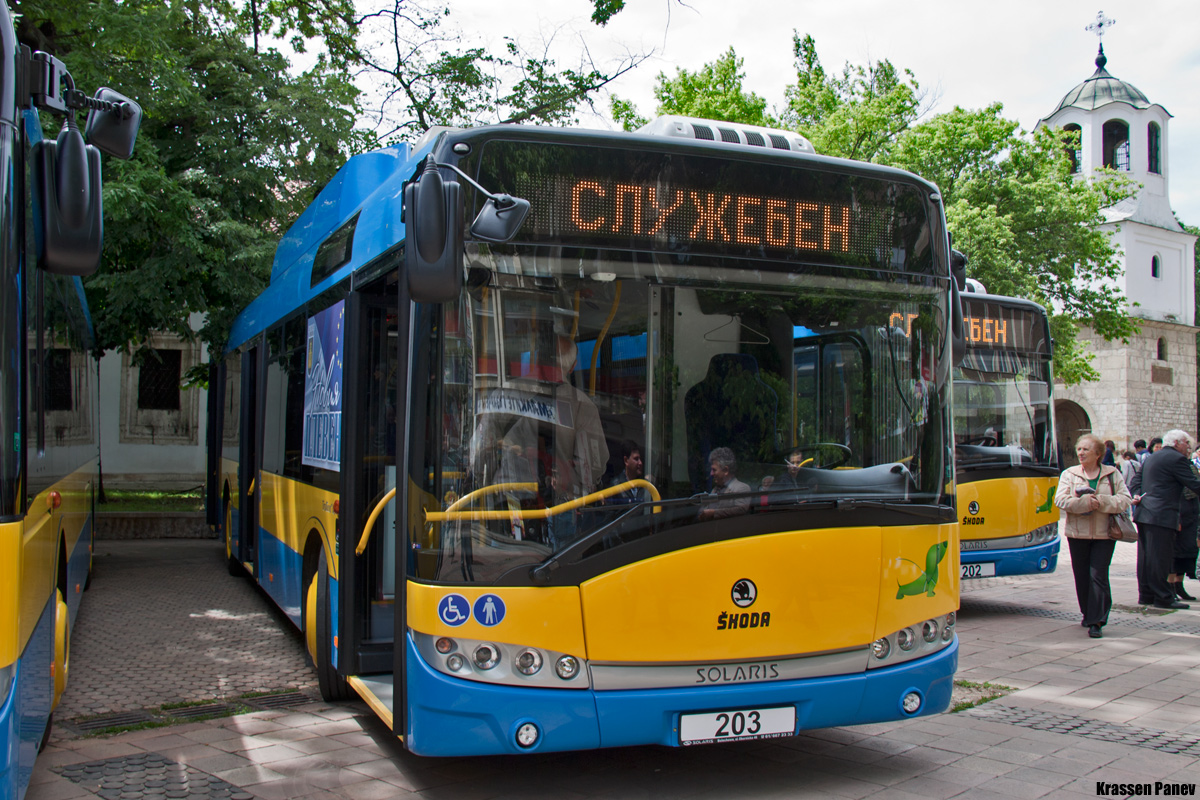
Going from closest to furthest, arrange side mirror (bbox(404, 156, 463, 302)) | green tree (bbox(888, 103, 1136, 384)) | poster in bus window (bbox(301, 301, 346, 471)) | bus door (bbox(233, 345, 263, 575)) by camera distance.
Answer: side mirror (bbox(404, 156, 463, 302)) → poster in bus window (bbox(301, 301, 346, 471)) → bus door (bbox(233, 345, 263, 575)) → green tree (bbox(888, 103, 1136, 384))

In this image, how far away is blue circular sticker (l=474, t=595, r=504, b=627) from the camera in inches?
161

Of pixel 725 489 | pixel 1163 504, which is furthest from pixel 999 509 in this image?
pixel 725 489

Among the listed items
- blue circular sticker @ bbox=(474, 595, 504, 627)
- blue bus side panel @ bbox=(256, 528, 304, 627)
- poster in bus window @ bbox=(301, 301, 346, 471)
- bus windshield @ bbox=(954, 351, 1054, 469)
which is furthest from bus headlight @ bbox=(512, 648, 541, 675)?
bus windshield @ bbox=(954, 351, 1054, 469)

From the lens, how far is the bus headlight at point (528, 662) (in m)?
4.11

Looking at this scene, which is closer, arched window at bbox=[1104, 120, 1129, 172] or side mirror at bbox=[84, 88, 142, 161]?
side mirror at bbox=[84, 88, 142, 161]

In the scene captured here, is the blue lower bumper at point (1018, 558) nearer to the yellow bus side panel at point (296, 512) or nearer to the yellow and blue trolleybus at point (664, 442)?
the yellow and blue trolleybus at point (664, 442)

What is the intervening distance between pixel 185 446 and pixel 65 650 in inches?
933

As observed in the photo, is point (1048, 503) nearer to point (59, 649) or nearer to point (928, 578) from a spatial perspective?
point (928, 578)

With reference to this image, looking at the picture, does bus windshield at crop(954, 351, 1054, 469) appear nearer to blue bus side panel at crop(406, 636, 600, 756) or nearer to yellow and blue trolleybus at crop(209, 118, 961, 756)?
yellow and blue trolleybus at crop(209, 118, 961, 756)

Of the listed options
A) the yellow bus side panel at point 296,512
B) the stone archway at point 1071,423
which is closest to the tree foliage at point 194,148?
the yellow bus side panel at point 296,512

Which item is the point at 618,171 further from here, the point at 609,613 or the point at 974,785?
the point at 974,785

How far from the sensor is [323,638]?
6.13 m

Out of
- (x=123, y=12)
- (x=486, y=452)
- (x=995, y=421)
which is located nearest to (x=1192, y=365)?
(x=995, y=421)

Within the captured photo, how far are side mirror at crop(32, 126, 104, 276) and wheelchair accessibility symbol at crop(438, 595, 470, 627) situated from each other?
5.85 feet
